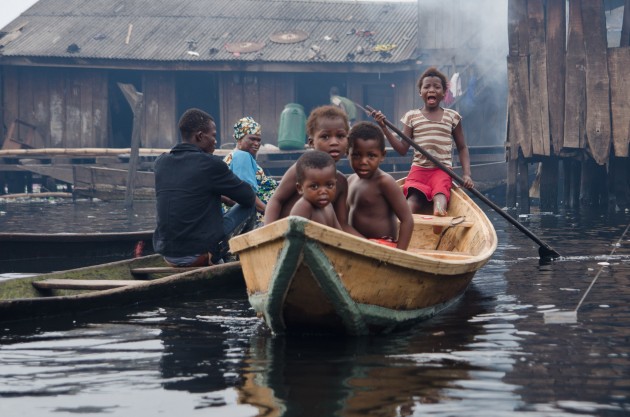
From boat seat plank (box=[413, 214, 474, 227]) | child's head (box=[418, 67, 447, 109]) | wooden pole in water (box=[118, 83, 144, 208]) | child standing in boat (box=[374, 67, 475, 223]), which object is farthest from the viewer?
wooden pole in water (box=[118, 83, 144, 208])

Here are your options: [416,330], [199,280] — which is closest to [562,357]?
[416,330]

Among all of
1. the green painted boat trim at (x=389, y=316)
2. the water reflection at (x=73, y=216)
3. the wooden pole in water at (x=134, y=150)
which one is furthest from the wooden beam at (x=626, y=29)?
the green painted boat trim at (x=389, y=316)

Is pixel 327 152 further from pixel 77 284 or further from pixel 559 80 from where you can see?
pixel 559 80

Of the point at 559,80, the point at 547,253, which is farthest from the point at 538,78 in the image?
the point at 547,253

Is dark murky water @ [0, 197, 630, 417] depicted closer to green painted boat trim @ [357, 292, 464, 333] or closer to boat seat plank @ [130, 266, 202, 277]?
green painted boat trim @ [357, 292, 464, 333]

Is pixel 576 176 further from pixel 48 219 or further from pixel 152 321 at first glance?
pixel 152 321

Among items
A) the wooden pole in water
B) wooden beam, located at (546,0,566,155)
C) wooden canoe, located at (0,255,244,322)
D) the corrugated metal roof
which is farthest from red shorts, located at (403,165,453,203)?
the corrugated metal roof

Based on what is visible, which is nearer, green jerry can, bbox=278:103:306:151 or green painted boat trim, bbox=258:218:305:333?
green painted boat trim, bbox=258:218:305:333

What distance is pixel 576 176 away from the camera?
16.7 m

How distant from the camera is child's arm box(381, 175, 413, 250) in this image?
651cm

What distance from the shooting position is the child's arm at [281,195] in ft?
20.7

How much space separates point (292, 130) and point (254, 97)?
9.90 feet

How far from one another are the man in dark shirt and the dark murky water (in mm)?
451

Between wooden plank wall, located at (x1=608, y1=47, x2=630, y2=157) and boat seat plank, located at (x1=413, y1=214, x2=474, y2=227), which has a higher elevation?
wooden plank wall, located at (x1=608, y1=47, x2=630, y2=157)
